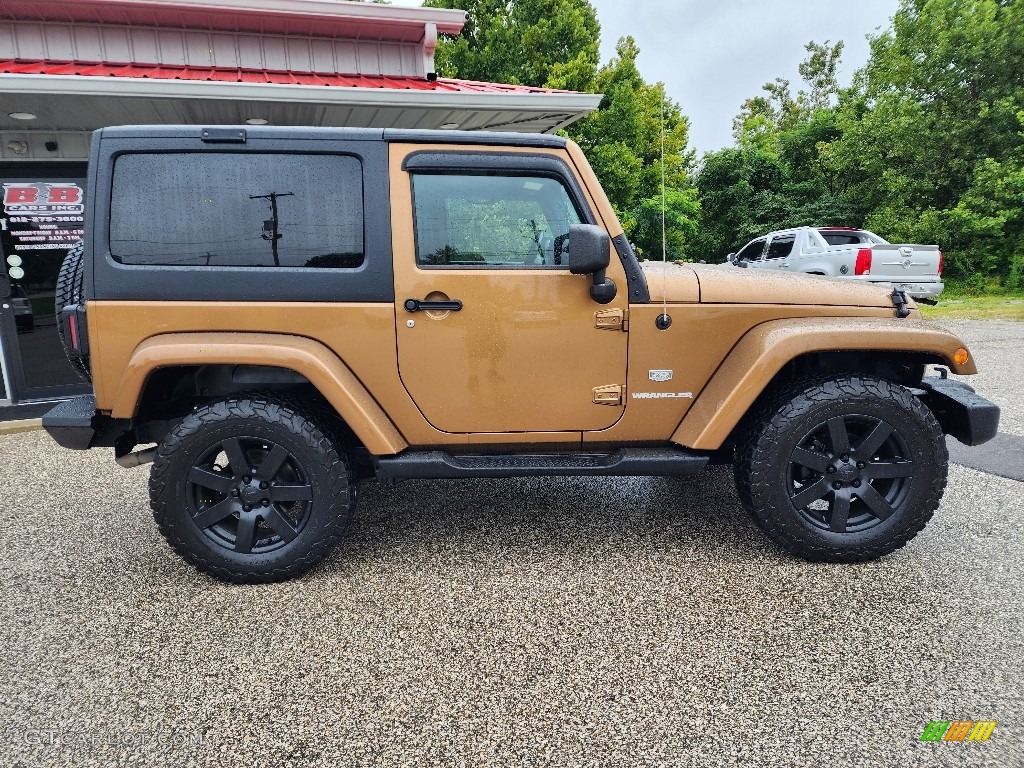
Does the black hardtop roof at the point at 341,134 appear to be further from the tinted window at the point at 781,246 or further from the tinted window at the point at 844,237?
the tinted window at the point at 781,246

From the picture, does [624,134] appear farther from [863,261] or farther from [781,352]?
[781,352]

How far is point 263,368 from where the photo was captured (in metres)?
2.77

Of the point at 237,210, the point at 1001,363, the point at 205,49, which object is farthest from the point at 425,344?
the point at 1001,363

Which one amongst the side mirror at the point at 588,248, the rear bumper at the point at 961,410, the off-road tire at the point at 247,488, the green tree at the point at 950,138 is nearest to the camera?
the side mirror at the point at 588,248

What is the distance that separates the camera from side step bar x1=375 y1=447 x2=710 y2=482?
110 inches

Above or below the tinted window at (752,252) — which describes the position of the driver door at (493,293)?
below

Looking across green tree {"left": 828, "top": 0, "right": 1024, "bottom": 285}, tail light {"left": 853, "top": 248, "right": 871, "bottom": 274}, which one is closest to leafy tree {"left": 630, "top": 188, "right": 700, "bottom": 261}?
green tree {"left": 828, "top": 0, "right": 1024, "bottom": 285}

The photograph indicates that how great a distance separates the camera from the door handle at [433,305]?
8.86 feet

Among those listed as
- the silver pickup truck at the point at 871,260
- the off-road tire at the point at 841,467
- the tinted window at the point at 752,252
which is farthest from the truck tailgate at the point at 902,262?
the off-road tire at the point at 841,467

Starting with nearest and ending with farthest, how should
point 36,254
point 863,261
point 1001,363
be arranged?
point 36,254, point 1001,363, point 863,261

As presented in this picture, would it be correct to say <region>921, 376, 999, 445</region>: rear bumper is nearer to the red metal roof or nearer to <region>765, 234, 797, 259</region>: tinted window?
the red metal roof

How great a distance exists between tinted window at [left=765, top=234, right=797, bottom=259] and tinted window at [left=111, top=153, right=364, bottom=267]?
39.7 feet

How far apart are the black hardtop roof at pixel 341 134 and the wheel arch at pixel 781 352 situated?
1309 millimetres

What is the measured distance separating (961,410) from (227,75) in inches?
277
